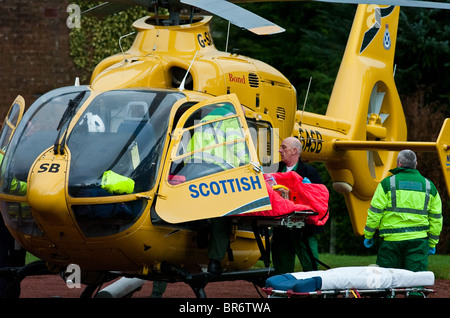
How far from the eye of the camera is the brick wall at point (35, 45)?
2062cm

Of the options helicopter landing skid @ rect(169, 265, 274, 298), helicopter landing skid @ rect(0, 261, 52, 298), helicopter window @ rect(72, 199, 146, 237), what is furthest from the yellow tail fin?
helicopter landing skid @ rect(0, 261, 52, 298)

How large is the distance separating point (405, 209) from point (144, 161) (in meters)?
2.77

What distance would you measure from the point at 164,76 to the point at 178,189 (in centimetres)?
166

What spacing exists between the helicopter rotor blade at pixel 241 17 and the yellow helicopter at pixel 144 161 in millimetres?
15

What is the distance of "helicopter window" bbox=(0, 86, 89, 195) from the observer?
7629 millimetres

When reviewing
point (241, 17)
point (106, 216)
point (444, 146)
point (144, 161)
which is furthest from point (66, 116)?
point (444, 146)

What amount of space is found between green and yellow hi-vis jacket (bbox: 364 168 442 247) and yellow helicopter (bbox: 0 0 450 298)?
851 mm

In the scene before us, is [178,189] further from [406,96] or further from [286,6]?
[286,6]

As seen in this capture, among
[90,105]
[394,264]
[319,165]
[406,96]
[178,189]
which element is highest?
[90,105]

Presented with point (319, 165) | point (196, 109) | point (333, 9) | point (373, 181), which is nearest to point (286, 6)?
point (333, 9)

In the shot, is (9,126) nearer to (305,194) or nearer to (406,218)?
(305,194)

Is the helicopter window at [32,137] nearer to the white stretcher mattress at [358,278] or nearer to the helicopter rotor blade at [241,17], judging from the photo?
the helicopter rotor blade at [241,17]

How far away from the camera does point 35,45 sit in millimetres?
20656

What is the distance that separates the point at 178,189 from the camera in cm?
747
